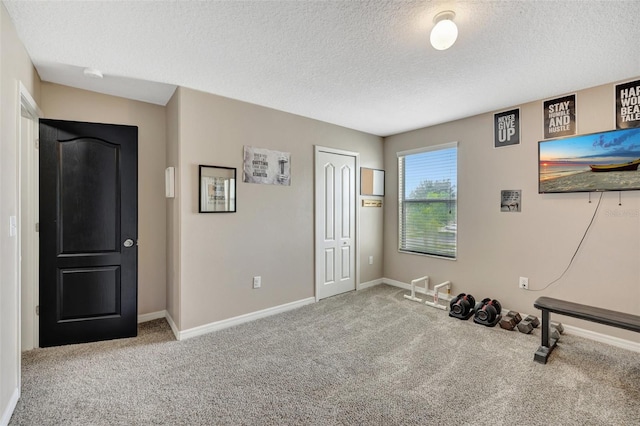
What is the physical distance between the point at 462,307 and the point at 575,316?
1.07 m

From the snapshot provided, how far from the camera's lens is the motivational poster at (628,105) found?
101 inches

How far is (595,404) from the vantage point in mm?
1906

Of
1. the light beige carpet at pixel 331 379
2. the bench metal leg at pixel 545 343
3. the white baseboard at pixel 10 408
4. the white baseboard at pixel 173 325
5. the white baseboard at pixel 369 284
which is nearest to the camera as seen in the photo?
the white baseboard at pixel 10 408

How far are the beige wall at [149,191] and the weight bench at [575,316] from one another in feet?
12.6

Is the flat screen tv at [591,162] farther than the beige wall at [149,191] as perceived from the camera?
No

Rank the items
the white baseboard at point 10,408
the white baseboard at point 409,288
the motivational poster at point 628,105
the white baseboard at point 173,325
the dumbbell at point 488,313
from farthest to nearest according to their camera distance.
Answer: the white baseboard at point 409,288 < the dumbbell at point 488,313 < the white baseboard at point 173,325 < the motivational poster at point 628,105 < the white baseboard at point 10,408

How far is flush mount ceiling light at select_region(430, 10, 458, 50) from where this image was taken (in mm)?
1711

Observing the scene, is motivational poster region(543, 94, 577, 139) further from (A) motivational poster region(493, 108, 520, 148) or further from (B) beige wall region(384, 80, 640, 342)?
(A) motivational poster region(493, 108, 520, 148)

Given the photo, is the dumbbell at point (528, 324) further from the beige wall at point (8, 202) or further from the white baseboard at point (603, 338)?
the beige wall at point (8, 202)

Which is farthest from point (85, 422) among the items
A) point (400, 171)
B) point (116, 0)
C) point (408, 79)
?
→ point (400, 171)

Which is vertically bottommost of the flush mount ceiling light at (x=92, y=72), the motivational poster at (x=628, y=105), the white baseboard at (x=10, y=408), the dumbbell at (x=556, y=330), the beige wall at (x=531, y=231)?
the white baseboard at (x=10, y=408)

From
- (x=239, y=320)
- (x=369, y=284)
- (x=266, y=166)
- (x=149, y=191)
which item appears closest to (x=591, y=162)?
(x=369, y=284)

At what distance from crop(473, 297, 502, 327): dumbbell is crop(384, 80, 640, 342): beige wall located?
0.92ft

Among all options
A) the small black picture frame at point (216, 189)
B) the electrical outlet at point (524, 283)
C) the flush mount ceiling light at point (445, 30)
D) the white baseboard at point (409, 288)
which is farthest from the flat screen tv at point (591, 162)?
the small black picture frame at point (216, 189)
